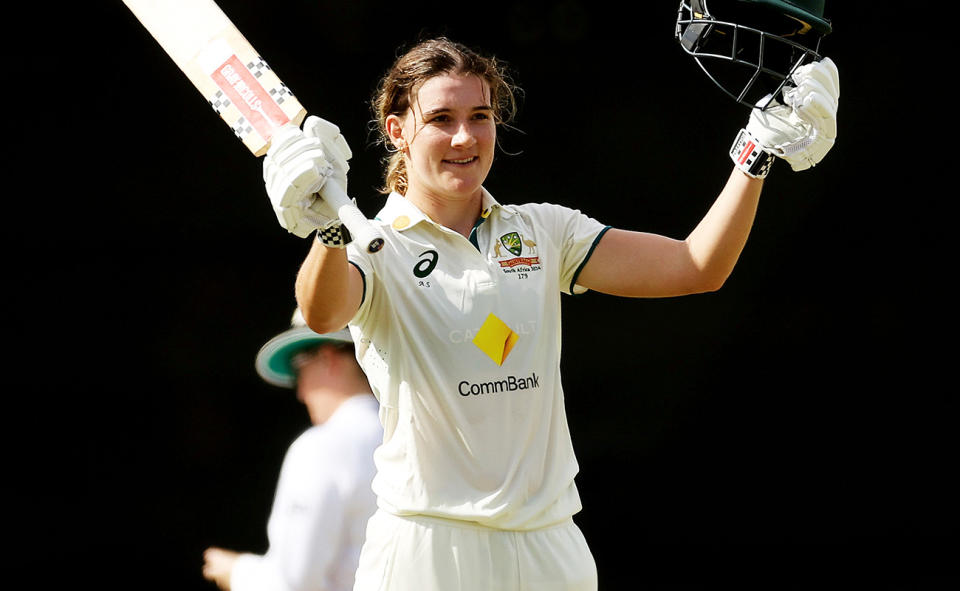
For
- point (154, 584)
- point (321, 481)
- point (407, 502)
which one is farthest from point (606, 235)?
point (154, 584)

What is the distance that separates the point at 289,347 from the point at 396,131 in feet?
3.25

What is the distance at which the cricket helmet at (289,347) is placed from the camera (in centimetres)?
310

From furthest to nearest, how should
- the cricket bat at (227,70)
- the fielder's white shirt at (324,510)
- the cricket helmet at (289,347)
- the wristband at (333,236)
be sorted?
1. the cricket helmet at (289,347)
2. the fielder's white shirt at (324,510)
3. the cricket bat at (227,70)
4. the wristband at (333,236)

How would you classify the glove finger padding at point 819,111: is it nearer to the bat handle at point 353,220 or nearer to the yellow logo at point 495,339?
the yellow logo at point 495,339

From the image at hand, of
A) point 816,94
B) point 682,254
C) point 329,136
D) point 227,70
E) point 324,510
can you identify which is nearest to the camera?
point 329,136

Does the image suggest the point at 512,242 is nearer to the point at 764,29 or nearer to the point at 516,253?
the point at 516,253

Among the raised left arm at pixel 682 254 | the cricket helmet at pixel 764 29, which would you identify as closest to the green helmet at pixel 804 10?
the cricket helmet at pixel 764 29

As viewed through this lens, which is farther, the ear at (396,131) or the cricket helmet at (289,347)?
the cricket helmet at (289,347)

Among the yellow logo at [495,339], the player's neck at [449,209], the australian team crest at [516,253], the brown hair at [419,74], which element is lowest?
the yellow logo at [495,339]

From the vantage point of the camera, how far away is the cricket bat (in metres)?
2.02

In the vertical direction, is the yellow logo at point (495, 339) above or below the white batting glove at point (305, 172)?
below

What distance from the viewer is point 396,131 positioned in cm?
229

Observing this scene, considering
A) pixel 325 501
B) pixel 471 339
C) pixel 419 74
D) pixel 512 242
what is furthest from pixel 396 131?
pixel 325 501

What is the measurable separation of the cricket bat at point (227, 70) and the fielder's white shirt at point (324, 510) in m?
0.94
